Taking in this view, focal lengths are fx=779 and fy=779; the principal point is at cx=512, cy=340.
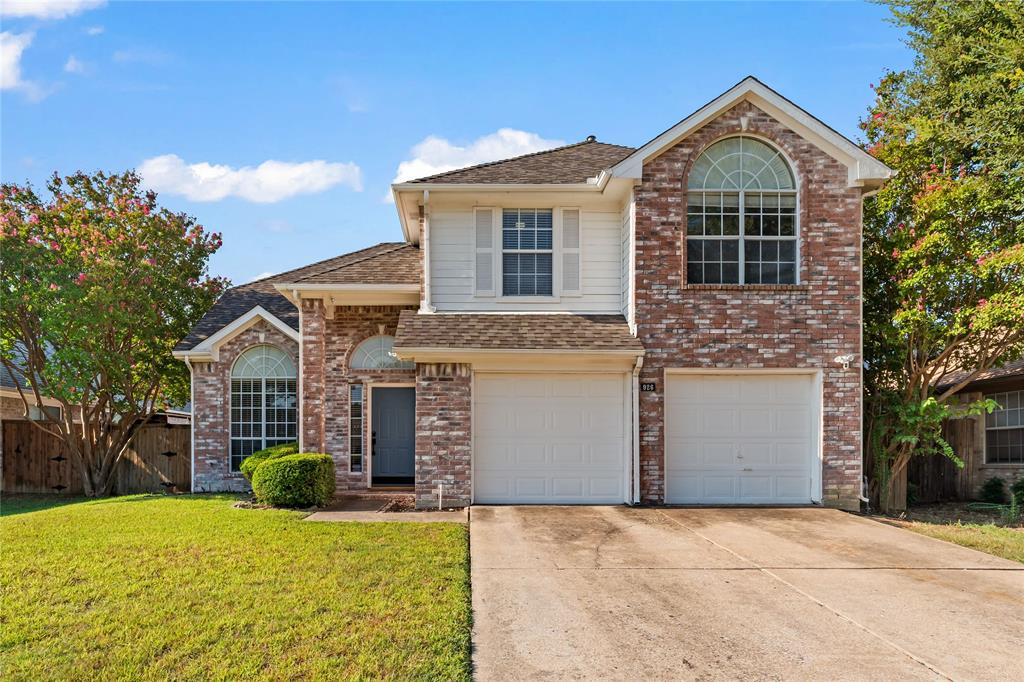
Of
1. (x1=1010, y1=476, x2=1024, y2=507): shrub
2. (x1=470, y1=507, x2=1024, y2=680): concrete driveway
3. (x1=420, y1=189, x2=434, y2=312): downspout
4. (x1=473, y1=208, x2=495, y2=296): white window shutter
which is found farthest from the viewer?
(x1=1010, y1=476, x2=1024, y2=507): shrub

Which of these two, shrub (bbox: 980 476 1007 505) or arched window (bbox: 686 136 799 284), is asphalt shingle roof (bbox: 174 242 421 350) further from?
shrub (bbox: 980 476 1007 505)

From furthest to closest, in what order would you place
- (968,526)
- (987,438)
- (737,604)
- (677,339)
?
(987,438), (677,339), (968,526), (737,604)

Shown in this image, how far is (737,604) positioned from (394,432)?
11233 mm

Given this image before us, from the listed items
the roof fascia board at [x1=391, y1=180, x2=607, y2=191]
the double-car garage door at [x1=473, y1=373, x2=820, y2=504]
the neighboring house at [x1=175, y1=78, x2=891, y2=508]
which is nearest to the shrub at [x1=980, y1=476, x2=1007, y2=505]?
the neighboring house at [x1=175, y1=78, x2=891, y2=508]

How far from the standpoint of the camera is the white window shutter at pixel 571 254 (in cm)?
1351

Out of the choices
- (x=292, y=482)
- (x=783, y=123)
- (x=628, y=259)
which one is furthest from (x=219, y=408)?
(x=783, y=123)

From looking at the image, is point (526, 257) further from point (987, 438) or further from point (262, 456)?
point (987, 438)

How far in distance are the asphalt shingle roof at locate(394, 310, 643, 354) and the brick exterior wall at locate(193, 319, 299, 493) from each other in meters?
4.98

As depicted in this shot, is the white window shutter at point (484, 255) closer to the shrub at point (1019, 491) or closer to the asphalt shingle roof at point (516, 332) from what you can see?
the asphalt shingle roof at point (516, 332)

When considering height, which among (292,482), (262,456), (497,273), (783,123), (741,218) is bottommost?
(292,482)

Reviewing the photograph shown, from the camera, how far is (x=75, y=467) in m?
18.6

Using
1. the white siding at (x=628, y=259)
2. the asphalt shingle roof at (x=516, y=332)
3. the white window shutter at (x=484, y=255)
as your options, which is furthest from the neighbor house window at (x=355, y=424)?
the white siding at (x=628, y=259)

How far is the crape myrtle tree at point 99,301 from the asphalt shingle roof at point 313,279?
1.29 metres

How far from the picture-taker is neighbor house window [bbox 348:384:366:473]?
1523cm
